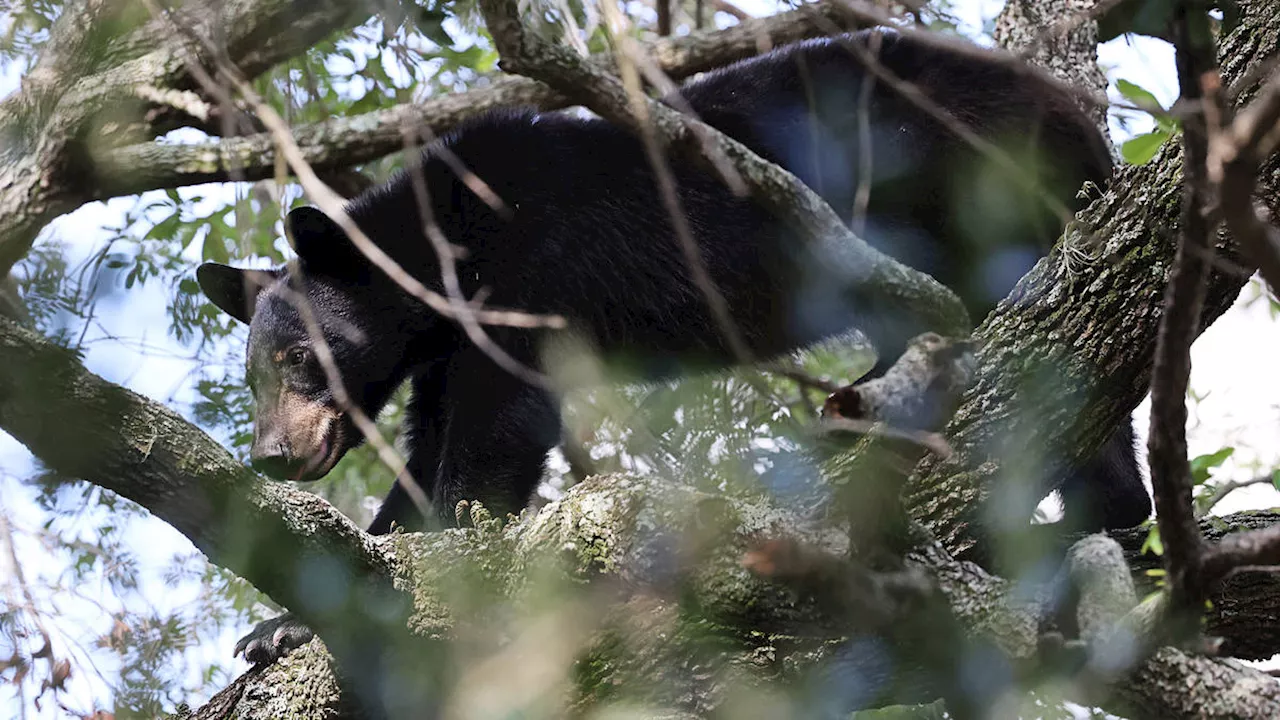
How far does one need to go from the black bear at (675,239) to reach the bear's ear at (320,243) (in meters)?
0.01

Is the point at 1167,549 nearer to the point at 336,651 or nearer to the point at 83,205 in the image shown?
the point at 336,651

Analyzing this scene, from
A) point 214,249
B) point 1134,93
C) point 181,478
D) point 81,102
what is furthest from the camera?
point 214,249

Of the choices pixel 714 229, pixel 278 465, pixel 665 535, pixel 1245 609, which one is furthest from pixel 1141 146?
pixel 278 465

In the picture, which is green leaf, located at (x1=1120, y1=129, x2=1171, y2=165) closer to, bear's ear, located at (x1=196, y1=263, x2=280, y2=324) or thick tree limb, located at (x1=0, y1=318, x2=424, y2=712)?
thick tree limb, located at (x1=0, y1=318, x2=424, y2=712)

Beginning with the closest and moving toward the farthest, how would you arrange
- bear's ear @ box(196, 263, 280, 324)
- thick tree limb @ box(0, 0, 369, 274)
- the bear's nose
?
thick tree limb @ box(0, 0, 369, 274) < the bear's nose < bear's ear @ box(196, 263, 280, 324)

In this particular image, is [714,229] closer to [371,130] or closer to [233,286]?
[371,130]

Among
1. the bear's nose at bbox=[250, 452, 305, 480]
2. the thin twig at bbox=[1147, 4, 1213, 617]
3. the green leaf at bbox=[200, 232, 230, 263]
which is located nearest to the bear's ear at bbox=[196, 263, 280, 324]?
the green leaf at bbox=[200, 232, 230, 263]

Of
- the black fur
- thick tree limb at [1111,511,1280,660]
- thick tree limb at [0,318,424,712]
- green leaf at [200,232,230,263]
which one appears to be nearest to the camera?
thick tree limb at [0,318,424,712]

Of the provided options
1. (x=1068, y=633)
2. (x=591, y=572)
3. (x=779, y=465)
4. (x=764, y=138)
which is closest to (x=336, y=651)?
(x=591, y=572)

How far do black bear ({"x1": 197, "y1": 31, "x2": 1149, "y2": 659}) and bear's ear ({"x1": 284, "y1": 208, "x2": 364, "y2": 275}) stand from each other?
0.01 meters

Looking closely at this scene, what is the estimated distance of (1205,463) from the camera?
3201mm

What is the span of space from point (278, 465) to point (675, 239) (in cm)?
212

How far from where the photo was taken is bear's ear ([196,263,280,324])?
570 cm

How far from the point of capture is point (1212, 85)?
165 centimetres
